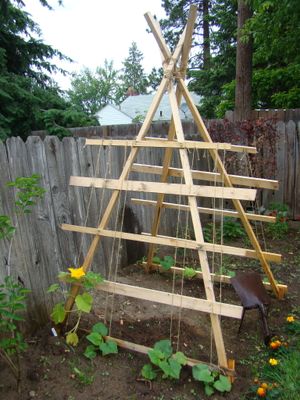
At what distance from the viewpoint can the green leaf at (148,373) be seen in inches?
90.7

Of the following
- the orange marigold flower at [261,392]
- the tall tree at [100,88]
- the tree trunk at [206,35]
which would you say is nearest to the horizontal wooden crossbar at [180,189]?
the orange marigold flower at [261,392]

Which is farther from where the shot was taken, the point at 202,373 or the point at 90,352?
the point at 90,352

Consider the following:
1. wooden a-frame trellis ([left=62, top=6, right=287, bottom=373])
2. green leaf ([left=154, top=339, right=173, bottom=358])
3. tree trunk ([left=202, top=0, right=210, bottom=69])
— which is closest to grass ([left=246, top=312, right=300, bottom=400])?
wooden a-frame trellis ([left=62, top=6, right=287, bottom=373])

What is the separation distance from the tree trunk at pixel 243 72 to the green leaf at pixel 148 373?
227 inches

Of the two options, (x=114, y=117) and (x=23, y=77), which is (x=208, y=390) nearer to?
(x=23, y=77)

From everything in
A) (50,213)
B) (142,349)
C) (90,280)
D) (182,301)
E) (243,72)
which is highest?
(243,72)

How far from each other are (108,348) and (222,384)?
774mm

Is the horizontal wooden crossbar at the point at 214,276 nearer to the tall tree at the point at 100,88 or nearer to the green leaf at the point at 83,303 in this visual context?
the green leaf at the point at 83,303

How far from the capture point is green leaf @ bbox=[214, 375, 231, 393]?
220cm

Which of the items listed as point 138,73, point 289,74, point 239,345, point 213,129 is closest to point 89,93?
point 138,73

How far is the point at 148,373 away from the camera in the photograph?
7.59 feet

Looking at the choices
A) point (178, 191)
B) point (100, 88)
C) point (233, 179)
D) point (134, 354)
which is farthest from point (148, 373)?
point (100, 88)

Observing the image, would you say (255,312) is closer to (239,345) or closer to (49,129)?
(239,345)

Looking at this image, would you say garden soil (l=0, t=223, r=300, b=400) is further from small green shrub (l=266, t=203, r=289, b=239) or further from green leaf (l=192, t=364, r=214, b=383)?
small green shrub (l=266, t=203, r=289, b=239)
